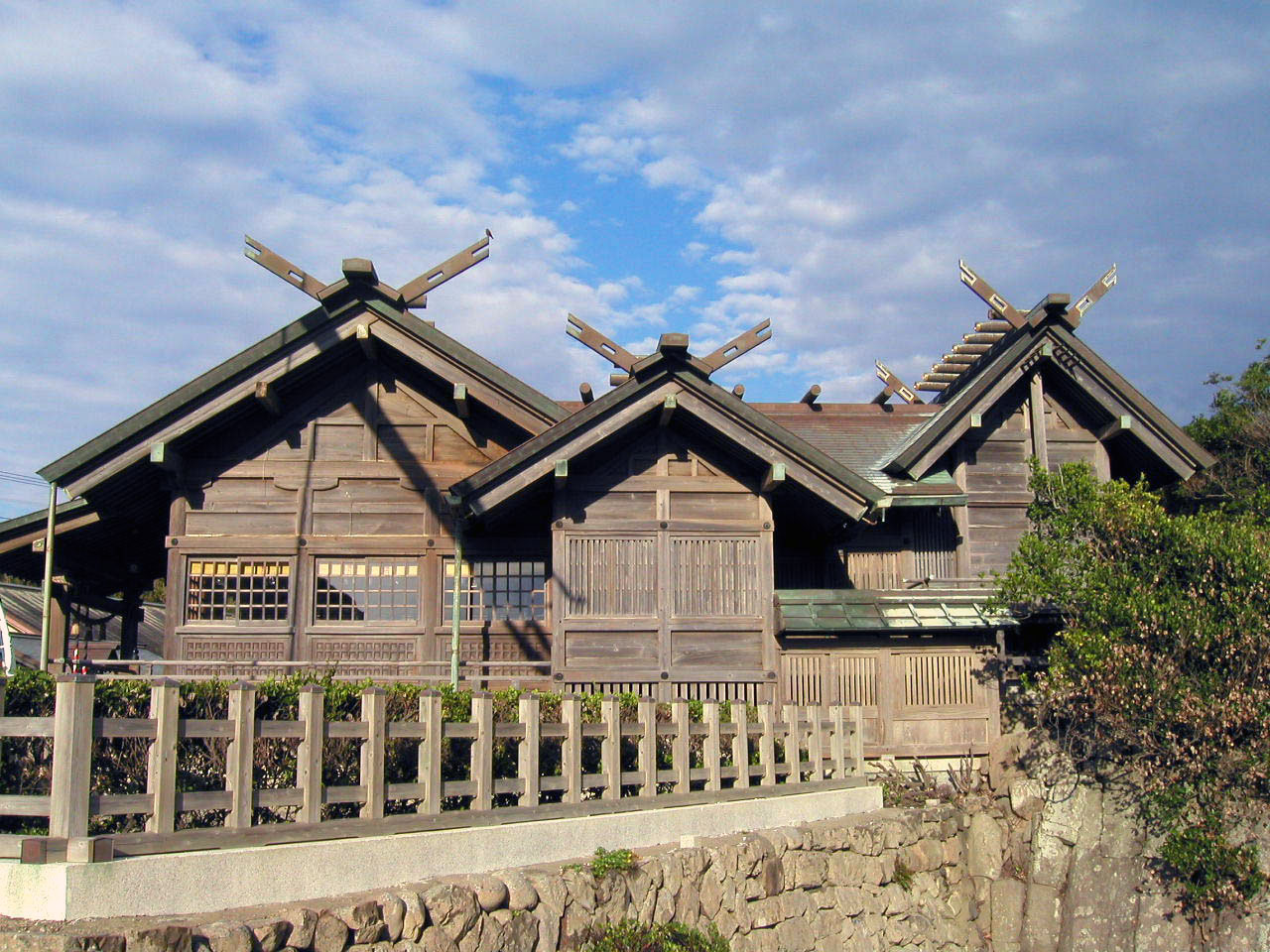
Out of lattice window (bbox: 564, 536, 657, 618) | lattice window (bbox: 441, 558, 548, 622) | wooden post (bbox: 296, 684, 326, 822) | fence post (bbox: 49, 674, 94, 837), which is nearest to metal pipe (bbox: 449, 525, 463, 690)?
lattice window (bbox: 441, 558, 548, 622)

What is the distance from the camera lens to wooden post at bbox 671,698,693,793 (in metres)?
11.4

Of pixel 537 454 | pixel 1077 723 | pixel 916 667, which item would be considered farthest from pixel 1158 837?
pixel 537 454

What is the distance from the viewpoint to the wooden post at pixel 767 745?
41.7 feet

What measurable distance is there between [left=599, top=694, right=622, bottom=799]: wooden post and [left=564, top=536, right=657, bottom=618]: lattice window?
14.9 ft

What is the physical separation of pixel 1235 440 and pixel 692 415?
1752 cm

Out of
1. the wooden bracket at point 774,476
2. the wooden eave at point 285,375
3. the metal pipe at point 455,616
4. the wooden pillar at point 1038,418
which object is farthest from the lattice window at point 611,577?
the wooden pillar at point 1038,418

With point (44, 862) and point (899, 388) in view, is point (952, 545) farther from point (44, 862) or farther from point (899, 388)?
point (44, 862)

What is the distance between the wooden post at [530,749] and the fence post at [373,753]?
58.7 inches

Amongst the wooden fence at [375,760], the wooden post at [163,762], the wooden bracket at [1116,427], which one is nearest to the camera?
the wooden fence at [375,760]

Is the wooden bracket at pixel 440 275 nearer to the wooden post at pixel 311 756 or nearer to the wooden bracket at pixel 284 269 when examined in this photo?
the wooden bracket at pixel 284 269

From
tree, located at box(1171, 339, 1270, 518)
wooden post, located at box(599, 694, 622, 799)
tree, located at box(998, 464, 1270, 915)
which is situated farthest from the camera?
tree, located at box(1171, 339, 1270, 518)

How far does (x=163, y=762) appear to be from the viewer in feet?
24.3

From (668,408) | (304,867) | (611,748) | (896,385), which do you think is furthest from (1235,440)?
(304,867)

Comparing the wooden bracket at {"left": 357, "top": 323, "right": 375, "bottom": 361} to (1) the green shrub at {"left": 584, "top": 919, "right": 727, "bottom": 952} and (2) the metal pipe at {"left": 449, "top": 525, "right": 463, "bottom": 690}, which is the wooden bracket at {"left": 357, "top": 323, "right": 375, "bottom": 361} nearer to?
(2) the metal pipe at {"left": 449, "top": 525, "right": 463, "bottom": 690}
